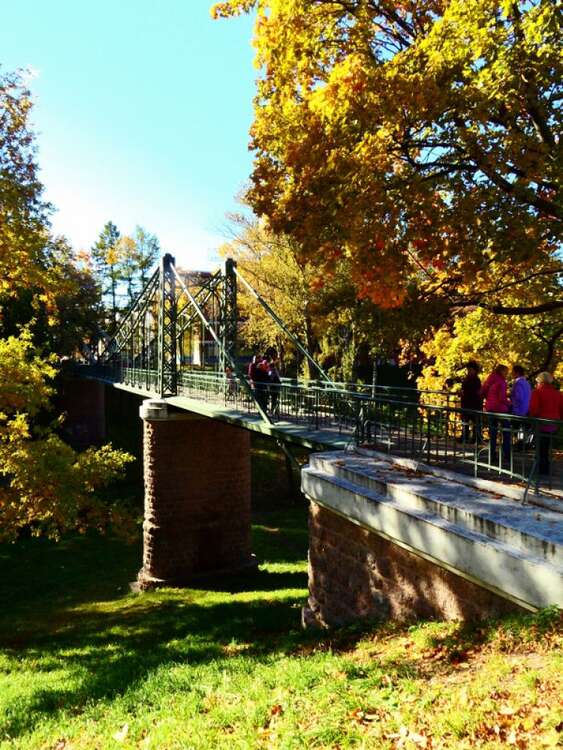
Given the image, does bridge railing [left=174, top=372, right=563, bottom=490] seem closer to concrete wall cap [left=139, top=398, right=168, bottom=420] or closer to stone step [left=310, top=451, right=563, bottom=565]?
stone step [left=310, top=451, right=563, bottom=565]

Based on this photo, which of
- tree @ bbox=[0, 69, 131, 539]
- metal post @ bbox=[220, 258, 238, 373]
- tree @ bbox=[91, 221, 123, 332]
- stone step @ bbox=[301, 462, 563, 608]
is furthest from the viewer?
tree @ bbox=[91, 221, 123, 332]

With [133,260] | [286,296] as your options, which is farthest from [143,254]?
[286,296]

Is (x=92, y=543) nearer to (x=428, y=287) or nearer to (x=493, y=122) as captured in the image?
(x=428, y=287)

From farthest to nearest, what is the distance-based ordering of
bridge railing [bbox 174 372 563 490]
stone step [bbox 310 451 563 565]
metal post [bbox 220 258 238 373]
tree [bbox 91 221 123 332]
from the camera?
tree [bbox 91 221 123 332]
metal post [bbox 220 258 238 373]
bridge railing [bbox 174 372 563 490]
stone step [bbox 310 451 563 565]

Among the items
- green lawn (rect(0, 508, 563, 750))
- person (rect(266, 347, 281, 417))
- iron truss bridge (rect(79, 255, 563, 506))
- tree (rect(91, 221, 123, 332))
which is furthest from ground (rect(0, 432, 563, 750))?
tree (rect(91, 221, 123, 332))

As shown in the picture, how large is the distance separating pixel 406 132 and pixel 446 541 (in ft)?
18.3

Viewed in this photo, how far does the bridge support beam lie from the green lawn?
11.8 feet

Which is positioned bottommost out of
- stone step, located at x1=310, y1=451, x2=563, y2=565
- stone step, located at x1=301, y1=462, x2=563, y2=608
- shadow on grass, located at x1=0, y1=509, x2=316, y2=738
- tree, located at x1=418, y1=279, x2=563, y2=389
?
shadow on grass, located at x1=0, y1=509, x2=316, y2=738

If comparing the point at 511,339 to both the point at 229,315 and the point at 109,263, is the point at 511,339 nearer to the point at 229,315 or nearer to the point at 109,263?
the point at 229,315

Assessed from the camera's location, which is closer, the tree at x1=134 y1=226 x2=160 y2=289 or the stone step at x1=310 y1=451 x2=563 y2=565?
the stone step at x1=310 y1=451 x2=563 y2=565

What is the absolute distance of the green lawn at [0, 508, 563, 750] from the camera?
3.55 meters

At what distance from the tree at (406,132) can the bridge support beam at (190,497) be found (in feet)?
24.7

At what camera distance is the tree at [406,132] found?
6.22 metres

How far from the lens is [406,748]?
3.40 metres
